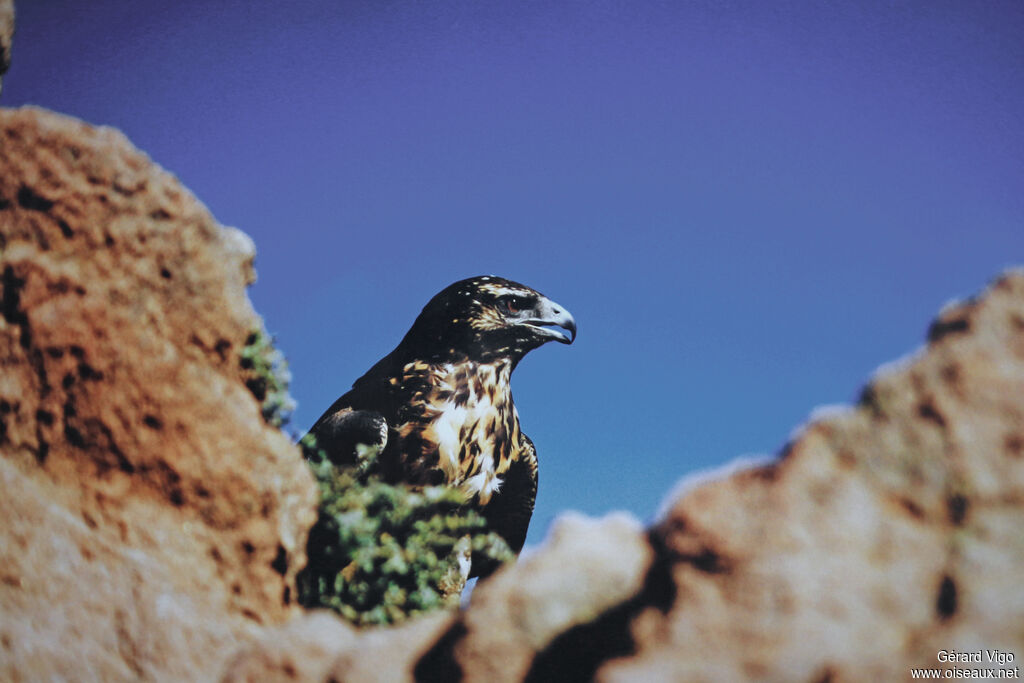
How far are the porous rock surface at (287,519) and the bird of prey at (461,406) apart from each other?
1.10 meters

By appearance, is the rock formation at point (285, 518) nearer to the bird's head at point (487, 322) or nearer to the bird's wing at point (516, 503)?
the bird's head at point (487, 322)

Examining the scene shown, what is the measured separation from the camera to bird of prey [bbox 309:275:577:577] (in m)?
3.90

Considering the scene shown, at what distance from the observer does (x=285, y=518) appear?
2570 mm

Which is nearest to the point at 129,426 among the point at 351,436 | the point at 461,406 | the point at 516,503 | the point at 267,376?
the point at 267,376

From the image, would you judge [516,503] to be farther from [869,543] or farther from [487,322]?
[869,543]

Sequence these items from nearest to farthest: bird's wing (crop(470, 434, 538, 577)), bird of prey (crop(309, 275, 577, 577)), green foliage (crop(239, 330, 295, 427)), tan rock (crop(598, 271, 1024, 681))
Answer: tan rock (crop(598, 271, 1024, 681))
green foliage (crop(239, 330, 295, 427))
bird of prey (crop(309, 275, 577, 577))
bird's wing (crop(470, 434, 538, 577))

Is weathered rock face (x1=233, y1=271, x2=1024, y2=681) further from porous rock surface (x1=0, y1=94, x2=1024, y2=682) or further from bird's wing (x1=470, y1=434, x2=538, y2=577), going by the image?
bird's wing (x1=470, y1=434, x2=538, y2=577)

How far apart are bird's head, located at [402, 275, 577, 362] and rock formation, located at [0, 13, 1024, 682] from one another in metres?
1.81

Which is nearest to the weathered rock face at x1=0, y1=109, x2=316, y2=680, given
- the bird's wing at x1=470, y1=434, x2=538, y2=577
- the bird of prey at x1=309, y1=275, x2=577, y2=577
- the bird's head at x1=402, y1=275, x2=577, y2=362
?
the bird of prey at x1=309, y1=275, x2=577, y2=577

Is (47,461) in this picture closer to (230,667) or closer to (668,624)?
(230,667)

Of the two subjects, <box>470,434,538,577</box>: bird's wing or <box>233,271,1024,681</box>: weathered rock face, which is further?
<box>470,434,538,577</box>: bird's wing

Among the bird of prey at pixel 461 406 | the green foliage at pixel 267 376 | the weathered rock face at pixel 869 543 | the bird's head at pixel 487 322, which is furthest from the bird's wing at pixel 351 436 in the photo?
the weathered rock face at pixel 869 543

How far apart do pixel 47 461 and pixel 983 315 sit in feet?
9.64

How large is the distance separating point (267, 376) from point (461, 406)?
1.58 meters
